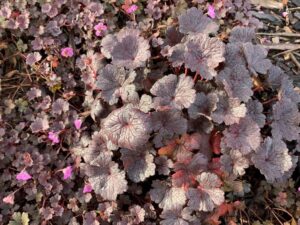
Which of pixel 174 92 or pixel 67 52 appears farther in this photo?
pixel 67 52

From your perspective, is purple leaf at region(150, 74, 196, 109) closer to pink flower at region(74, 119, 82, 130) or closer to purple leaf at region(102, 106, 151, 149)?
purple leaf at region(102, 106, 151, 149)

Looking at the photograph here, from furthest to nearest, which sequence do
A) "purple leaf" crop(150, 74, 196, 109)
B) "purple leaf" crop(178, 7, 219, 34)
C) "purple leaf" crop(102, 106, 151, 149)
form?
"purple leaf" crop(178, 7, 219, 34) → "purple leaf" crop(150, 74, 196, 109) → "purple leaf" crop(102, 106, 151, 149)

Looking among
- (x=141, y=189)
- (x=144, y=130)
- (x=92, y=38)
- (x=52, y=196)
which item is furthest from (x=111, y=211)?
(x=92, y=38)

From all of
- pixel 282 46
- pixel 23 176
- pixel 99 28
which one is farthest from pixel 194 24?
pixel 23 176

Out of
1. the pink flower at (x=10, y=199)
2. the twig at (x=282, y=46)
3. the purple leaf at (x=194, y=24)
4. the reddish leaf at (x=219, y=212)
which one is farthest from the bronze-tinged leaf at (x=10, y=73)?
the twig at (x=282, y=46)

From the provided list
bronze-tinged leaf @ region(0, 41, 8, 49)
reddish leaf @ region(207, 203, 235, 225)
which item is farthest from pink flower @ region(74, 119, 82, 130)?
reddish leaf @ region(207, 203, 235, 225)

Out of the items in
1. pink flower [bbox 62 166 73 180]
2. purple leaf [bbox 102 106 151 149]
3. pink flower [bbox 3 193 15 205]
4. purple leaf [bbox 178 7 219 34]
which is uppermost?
purple leaf [bbox 178 7 219 34]

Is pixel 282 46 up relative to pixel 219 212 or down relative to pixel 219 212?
up

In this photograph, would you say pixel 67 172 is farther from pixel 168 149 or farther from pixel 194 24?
pixel 194 24

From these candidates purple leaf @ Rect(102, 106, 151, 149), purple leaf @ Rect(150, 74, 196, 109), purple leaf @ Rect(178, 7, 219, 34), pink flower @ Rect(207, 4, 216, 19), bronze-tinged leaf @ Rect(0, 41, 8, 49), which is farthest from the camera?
pink flower @ Rect(207, 4, 216, 19)
